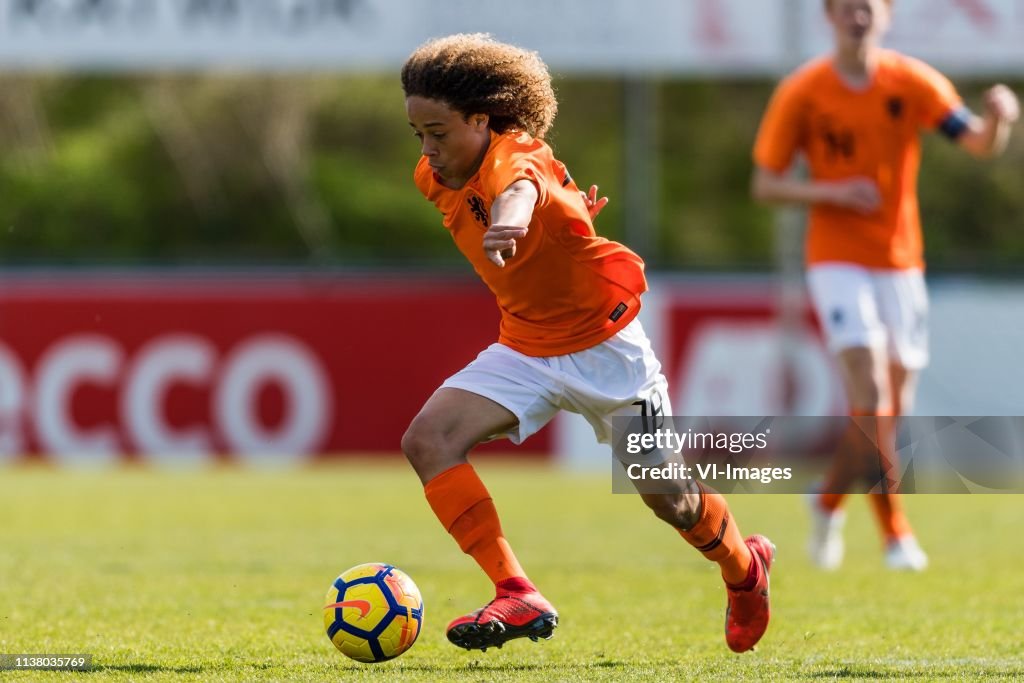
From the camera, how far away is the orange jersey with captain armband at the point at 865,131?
7.55m

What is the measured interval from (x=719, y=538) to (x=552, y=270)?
0.93m

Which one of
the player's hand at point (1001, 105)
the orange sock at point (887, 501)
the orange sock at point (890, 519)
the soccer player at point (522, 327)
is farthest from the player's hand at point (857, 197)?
the soccer player at point (522, 327)

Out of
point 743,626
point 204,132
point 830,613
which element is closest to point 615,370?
point 743,626

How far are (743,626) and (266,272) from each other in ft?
29.5

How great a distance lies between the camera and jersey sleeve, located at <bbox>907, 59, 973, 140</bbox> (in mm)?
7555

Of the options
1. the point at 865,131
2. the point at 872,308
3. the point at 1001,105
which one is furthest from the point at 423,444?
the point at 865,131

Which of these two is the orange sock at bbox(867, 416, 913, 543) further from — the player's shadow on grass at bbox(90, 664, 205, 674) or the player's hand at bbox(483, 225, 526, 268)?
the player's shadow on grass at bbox(90, 664, 205, 674)

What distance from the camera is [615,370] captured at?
16.3 ft

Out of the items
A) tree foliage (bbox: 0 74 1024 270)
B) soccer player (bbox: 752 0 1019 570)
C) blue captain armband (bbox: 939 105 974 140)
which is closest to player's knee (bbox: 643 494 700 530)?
soccer player (bbox: 752 0 1019 570)

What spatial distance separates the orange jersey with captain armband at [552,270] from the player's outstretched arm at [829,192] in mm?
2562

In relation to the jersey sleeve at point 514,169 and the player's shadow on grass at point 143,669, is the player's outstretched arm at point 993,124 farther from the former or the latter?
the player's shadow on grass at point 143,669

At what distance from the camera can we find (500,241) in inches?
165

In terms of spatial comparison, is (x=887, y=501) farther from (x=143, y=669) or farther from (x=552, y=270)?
(x=143, y=669)

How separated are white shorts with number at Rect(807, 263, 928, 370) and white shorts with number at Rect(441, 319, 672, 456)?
253 cm
